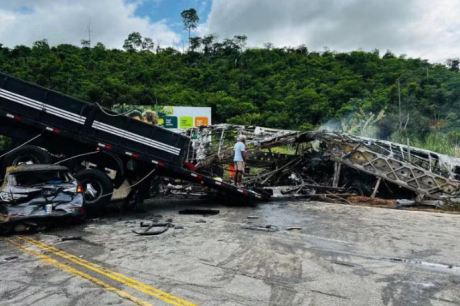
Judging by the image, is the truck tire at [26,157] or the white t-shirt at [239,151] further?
the white t-shirt at [239,151]

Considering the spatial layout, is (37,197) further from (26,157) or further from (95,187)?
(26,157)

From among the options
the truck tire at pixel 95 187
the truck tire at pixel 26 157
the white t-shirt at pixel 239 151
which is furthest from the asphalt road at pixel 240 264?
the white t-shirt at pixel 239 151

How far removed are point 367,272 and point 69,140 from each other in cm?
Result: 849

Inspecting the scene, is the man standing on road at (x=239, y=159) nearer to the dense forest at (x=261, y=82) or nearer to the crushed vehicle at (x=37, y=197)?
the crushed vehicle at (x=37, y=197)

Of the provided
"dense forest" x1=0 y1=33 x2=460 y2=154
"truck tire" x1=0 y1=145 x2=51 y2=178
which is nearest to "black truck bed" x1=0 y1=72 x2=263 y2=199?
"truck tire" x1=0 y1=145 x2=51 y2=178

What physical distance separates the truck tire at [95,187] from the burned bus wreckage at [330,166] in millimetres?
5063

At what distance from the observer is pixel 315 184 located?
52.7 feet

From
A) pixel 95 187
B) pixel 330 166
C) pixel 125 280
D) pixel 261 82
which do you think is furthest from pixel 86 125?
pixel 261 82

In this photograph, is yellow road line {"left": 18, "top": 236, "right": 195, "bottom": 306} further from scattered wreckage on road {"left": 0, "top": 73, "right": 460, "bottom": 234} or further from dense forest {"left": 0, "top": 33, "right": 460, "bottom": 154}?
dense forest {"left": 0, "top": 33, "right": 460, "bottom": 154}

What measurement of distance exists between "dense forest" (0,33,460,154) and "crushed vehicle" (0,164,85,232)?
24.5 meters

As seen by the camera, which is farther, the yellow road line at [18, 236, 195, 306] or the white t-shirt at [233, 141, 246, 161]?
the white t-shirt at [233, 141, 246, 161]

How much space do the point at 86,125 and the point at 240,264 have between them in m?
6.66

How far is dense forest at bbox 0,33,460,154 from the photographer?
40.1 metres

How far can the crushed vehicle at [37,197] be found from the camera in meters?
8.75
